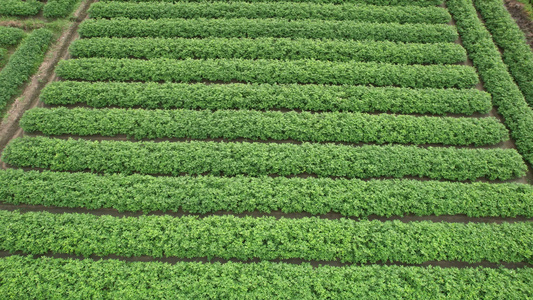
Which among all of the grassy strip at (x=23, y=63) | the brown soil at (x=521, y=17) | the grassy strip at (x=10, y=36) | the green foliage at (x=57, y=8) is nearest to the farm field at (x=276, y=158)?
the brown soil at (x=521, y=17)

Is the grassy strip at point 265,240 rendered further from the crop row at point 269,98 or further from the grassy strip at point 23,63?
the grassy strip at point 23,63

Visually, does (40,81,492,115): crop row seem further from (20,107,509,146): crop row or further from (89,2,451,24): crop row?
(89,2,451,24): crop row

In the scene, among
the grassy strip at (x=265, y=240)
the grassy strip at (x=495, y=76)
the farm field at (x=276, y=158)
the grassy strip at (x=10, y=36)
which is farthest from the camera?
the grassy strip at (x=10, y=36)

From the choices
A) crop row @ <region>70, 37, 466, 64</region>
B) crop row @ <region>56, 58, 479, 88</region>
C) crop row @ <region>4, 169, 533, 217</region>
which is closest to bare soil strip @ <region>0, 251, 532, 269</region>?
crop row @ <region>4, 169, 533, 217</region>

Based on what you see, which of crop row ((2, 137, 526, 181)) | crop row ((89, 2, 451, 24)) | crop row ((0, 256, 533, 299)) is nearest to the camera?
crop row ((0, 256, 533, 299))

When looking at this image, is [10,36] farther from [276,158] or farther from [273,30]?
[276,158]

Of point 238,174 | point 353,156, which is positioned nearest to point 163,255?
point 238,174
